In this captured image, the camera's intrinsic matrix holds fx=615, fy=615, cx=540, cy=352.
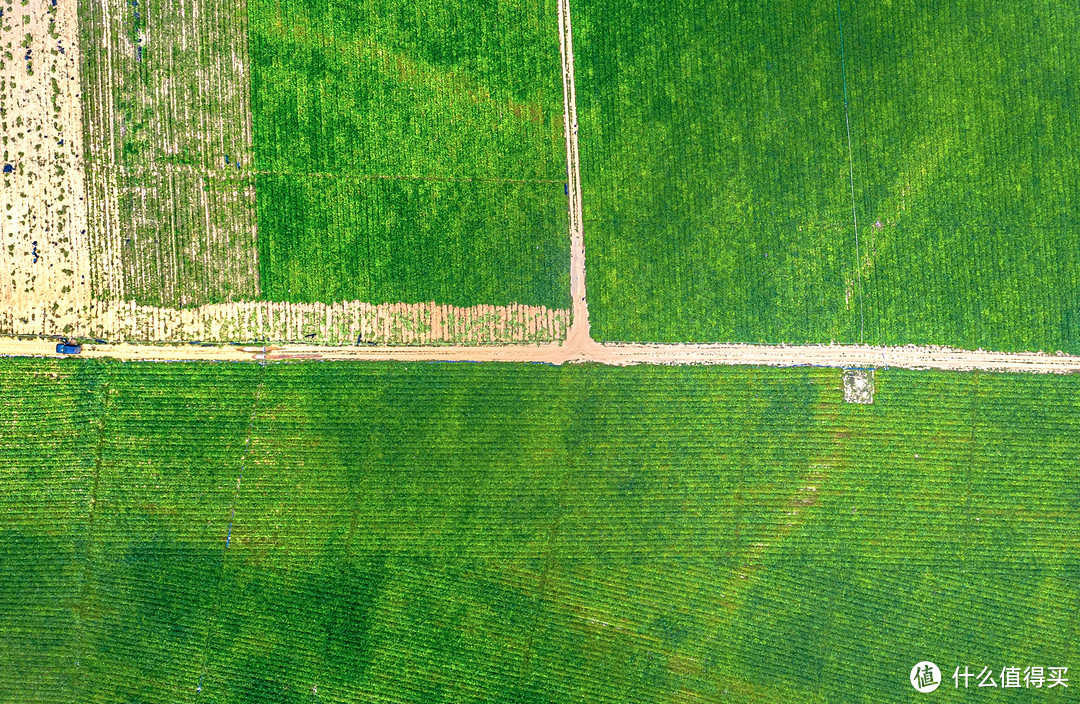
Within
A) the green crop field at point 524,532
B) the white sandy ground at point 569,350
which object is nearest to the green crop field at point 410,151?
the white sandy ground at point 569,350

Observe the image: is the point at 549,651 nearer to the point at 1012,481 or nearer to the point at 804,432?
the point at 804,432

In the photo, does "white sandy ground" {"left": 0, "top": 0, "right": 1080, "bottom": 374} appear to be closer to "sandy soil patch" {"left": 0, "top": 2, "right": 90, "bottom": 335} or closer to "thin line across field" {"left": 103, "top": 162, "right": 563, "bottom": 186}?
"sandy soil patch" {"left": 0, "top": 2, "right": 90, "bottom": 335}

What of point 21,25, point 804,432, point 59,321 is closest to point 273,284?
point 59,321

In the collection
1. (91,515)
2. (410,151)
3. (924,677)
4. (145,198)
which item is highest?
(410,151)

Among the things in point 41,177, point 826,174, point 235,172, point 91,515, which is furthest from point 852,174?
point 91,515

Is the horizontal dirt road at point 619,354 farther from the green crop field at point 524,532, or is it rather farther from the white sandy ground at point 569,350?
the green crop field at point 524,532

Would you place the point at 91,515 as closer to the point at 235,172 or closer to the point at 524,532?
the point at 235,172
